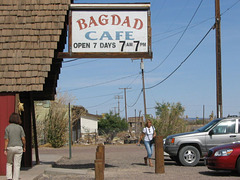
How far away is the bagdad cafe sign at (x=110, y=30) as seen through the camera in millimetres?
14359

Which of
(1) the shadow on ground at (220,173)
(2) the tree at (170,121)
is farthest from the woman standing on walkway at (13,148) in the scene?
(2) the tree at (170,121)

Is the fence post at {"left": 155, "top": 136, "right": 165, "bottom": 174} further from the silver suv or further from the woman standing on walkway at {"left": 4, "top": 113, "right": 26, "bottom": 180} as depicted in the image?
the woman standing on walkway at {"left": 4, "top": 113, "right": 26, "bottom": 180}

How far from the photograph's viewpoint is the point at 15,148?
11.0 metres

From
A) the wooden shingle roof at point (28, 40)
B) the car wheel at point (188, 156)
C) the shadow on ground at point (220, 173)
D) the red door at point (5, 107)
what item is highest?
the wooden shingle roof at point (28, 40)

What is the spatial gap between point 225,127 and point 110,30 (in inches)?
220

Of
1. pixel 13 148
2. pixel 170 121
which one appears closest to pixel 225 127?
pixel 13 148

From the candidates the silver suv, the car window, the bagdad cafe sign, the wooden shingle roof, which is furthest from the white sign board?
the car window

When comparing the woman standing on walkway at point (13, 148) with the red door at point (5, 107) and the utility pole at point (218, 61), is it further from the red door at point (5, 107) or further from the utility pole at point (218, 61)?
the utility pole at point (218, 61)

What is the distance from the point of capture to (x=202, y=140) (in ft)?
53.2

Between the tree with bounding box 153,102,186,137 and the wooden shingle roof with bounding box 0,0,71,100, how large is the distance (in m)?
18.6

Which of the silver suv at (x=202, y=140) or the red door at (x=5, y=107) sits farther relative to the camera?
the silver suv at (x=202, y=140)

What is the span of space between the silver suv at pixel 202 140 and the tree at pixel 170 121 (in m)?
14.5

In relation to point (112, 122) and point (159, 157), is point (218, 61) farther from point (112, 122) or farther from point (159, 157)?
point (112, 122)

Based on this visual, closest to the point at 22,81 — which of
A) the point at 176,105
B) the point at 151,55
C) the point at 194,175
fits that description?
the point at 151,55
